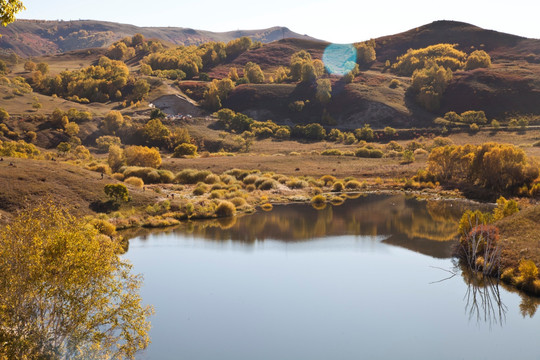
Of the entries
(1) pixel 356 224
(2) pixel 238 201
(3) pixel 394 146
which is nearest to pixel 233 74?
(3) pixel 394 146

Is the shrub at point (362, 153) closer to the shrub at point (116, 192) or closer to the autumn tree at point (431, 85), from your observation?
the autumn tree at point (431, 85)

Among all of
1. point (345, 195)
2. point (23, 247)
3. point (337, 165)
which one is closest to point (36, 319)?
point (23, 247)

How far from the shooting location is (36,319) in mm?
18078

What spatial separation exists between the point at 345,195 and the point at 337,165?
69.2 feet

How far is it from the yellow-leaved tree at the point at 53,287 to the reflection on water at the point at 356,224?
26.7 metres

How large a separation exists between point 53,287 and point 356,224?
3812 centimetres

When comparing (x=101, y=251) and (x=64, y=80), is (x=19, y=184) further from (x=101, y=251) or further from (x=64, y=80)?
(x=64, y=80)

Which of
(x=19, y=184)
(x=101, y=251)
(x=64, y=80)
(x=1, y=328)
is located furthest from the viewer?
(x=64, y=80)

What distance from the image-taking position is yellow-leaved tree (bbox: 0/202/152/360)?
56.2ft

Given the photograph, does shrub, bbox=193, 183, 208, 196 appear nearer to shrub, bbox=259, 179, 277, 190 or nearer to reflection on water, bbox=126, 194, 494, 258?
shrub, bbox=259, 179, 277, 190

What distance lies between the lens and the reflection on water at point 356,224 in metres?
46.1

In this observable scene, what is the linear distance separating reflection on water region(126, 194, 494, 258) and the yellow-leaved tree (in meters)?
26.7

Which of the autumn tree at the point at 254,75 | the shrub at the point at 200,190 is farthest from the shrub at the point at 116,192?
the autumn tree at the point at 254,75

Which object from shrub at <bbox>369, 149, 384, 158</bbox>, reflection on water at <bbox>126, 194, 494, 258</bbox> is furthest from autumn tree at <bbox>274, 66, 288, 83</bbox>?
reflection on water at <bbox>126, 194, 494, 258</bbox>
